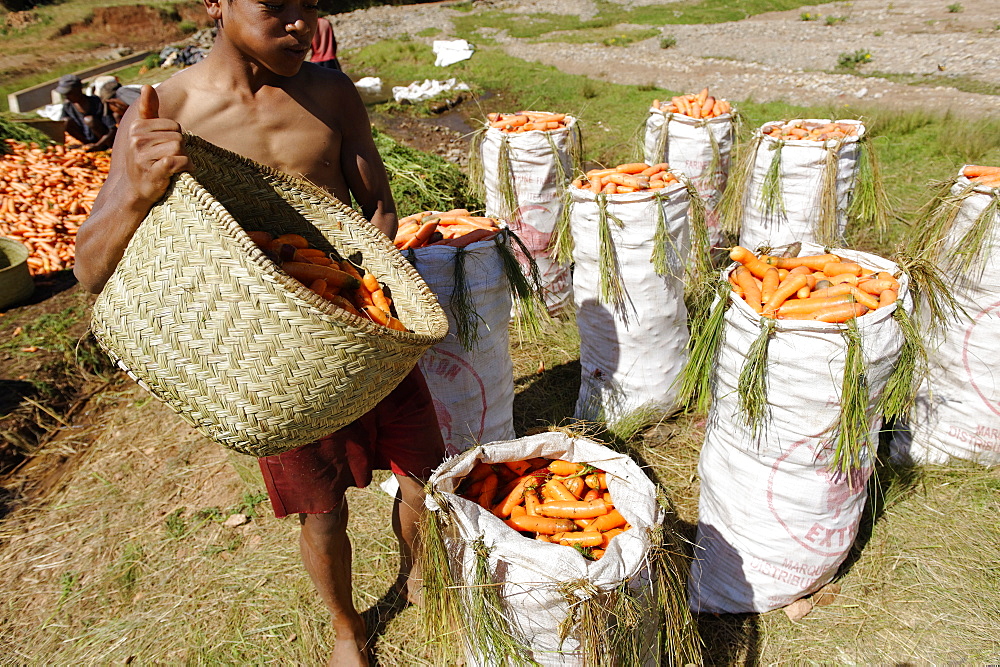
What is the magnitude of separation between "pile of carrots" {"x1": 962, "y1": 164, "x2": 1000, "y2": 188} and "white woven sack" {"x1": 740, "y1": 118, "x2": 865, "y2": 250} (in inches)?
40.9

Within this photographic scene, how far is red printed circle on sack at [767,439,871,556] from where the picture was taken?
2.20m

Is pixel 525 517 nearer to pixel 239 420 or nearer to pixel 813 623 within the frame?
pixel 239 420

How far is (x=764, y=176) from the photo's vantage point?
→ 4148 millimetres

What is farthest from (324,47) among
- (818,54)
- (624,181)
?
(818,54)

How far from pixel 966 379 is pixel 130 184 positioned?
10.9 ft

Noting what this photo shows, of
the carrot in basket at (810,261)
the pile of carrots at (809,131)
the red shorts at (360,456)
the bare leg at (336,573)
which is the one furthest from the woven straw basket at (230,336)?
the pile of carrots at (809,131)

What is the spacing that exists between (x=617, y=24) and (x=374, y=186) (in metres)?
19.5

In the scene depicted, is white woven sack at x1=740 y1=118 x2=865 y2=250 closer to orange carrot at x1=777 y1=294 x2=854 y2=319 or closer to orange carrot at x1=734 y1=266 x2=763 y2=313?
orange carrot at x1=734 y1=266 x2=763 y2=313

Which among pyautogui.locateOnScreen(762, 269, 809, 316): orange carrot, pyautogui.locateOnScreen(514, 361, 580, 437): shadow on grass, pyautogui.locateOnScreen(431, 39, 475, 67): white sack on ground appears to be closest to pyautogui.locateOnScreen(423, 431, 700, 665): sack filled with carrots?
pyautogui.locateOnScreen(762, 269, 809, 316): orange carrot

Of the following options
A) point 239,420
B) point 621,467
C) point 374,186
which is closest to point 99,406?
point 374,186

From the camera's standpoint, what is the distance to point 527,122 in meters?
4.67

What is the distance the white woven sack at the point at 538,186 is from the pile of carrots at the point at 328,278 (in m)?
2.39

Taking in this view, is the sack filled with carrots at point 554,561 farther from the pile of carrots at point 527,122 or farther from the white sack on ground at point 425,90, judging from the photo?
the white sack on ground at point 425,90

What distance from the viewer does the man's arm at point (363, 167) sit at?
227cm
